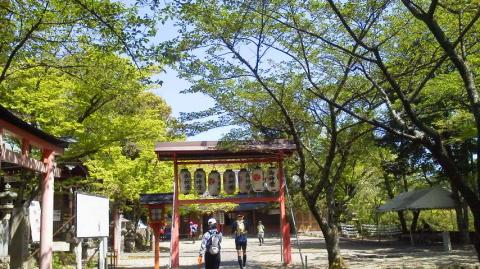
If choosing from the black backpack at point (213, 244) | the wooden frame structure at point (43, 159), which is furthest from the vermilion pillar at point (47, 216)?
the black backpack at point (213, 244)

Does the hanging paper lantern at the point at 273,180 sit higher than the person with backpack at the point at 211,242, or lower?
higher

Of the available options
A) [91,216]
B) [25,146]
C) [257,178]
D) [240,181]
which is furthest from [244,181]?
[25,146]

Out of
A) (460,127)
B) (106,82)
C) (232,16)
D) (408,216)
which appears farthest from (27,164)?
(408,216)

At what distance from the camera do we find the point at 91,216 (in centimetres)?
1154

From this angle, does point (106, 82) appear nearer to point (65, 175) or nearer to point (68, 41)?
point (68, 41)

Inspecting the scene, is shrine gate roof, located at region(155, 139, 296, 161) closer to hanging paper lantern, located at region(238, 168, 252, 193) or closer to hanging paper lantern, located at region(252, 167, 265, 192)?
hanging paper lantern, located at region(252, 167, 265, 192)

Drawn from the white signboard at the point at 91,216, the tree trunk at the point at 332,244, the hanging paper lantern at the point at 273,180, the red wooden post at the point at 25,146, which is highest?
the red wooden post at the point at 25,146

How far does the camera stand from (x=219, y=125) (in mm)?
16875

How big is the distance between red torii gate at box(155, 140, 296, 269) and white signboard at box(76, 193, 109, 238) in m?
4.66

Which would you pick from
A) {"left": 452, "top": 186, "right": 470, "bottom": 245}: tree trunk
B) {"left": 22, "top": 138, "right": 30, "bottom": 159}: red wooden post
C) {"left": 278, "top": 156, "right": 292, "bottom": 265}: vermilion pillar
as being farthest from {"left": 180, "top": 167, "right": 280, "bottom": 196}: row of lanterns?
{"left": 452, "top": 186, "right": 470, "bottom": 245}: tree trunk

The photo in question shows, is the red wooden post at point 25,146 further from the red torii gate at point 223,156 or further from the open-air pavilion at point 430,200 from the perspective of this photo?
the open-air pavilion at point 430,200

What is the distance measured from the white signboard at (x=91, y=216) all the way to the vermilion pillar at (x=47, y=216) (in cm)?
100

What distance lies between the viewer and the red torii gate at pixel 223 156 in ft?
56.6

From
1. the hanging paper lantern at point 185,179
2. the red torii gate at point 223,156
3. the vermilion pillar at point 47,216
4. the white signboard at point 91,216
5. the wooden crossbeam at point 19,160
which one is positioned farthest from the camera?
the hanging paper lantern at point 185,179
